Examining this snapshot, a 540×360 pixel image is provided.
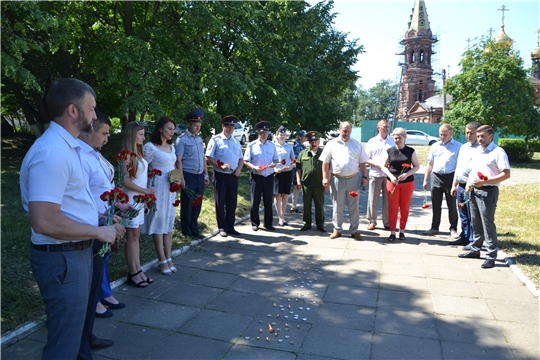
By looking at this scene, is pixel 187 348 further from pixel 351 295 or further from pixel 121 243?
pixel 121 243

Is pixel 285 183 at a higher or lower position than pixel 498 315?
higher

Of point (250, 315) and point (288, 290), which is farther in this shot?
point (288, 290)

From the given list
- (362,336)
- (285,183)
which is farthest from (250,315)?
(285,183)

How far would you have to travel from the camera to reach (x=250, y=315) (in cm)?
436

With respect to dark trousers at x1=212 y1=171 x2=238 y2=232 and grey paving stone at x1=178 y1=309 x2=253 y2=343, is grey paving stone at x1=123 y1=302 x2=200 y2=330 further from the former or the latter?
dark trousers at x1=212 y1=171 x2=238 y2=232

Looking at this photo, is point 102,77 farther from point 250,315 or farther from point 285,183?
point 250,315

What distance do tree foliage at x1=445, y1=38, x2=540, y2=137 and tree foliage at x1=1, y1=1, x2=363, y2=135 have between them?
10447 millimetres

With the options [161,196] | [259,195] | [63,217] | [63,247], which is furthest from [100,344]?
[259,195]

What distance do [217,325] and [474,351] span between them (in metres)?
2.40

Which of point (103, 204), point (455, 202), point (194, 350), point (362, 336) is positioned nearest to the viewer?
point (103, 204)

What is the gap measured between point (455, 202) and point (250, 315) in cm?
517

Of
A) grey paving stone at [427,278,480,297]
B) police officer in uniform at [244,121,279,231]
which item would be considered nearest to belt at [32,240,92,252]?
grey paving stone at [427,278,480,297]

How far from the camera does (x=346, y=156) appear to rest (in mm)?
7402

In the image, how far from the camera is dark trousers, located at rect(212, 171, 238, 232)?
24.8 feet
